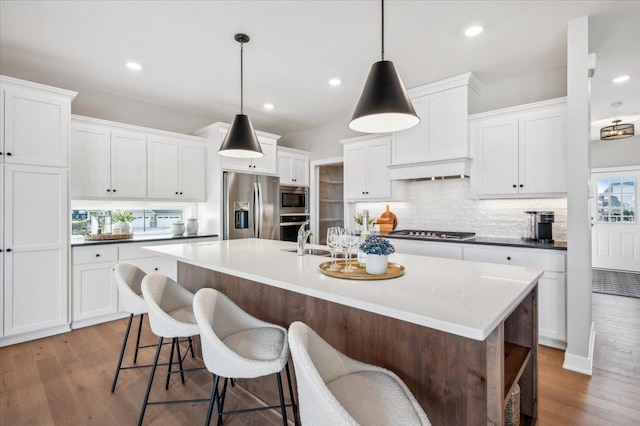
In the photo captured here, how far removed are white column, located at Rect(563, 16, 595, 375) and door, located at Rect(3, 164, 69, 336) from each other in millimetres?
4610

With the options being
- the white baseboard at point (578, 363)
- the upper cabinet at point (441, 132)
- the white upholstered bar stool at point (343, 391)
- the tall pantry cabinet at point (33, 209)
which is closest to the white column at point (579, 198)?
the white baseboard at point (578, 363)

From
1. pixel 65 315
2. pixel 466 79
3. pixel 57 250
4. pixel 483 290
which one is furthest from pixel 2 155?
pixel 466 79

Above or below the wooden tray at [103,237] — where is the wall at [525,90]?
above

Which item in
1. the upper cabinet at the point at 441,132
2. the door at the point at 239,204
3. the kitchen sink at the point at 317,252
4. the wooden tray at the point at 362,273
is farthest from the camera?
the door at the point at 239,204

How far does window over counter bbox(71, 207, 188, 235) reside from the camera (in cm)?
395

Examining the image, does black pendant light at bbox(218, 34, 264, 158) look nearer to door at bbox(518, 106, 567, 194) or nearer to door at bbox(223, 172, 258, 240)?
door at bbox(223, 172, 258, 240)

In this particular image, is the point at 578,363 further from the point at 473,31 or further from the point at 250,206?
the point at 250,206

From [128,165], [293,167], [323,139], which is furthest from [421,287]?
[323,139]

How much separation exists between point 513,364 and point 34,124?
13.9ft

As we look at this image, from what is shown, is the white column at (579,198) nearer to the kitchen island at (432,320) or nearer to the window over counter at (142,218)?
the kitchen island at (432,320)

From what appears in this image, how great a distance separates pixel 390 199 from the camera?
14.3 feet

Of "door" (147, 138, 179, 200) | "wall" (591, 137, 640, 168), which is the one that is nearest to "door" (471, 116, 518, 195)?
"door" (147, 138, 179, 200)

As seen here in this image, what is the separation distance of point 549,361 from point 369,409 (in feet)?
8.05

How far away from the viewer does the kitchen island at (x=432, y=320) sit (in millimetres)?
1123
